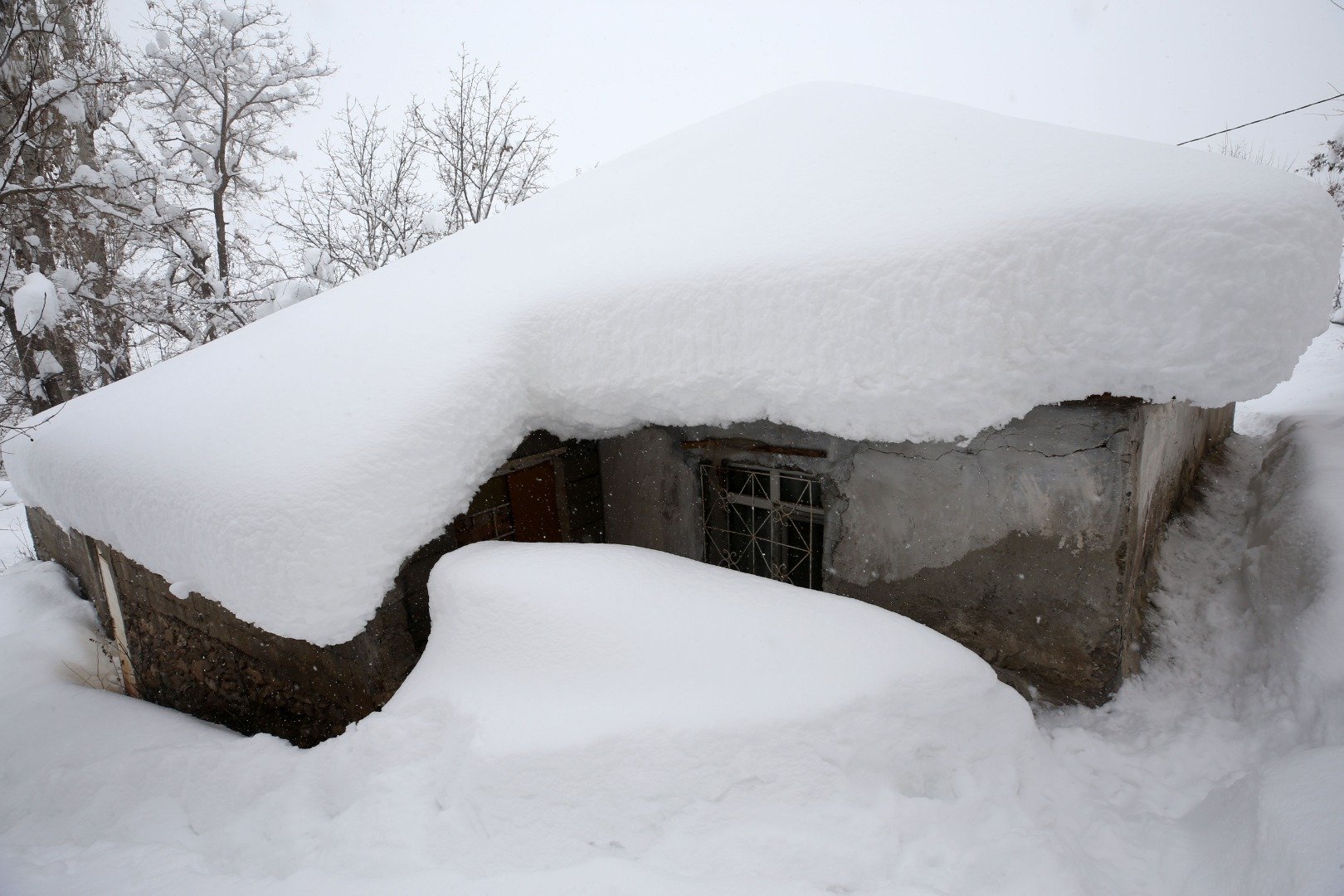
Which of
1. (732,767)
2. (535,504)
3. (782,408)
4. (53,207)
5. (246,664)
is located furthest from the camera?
(53,207)

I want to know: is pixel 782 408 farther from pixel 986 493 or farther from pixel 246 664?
pixel 246 664

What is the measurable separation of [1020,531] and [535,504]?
3.15 m

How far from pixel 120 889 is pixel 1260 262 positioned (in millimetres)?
5023

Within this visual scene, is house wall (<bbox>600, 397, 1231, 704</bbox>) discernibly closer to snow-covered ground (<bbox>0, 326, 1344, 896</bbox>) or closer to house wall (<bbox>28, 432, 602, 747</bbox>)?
snow-covered ground (<bbox>0, 326, 1344, 896</bbox>)

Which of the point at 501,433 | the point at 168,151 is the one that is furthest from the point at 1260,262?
the point at 168,151

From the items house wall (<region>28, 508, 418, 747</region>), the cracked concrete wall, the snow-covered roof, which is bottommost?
house wall (<region>28, 508, 418, 747</region>)

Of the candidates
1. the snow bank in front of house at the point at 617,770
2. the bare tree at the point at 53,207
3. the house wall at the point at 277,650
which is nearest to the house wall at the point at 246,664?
the house wall at the point at 277,650

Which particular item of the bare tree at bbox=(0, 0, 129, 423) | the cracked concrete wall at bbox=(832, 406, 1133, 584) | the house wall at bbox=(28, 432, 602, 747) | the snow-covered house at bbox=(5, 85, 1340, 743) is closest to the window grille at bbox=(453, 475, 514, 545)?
the snow-covered house at bbox=(5, 85, 1340, 743)

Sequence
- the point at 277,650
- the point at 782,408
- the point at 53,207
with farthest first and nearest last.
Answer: the point at 53,207 → the point at 277,650 → the point at 782,408

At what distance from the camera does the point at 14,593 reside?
240 inches

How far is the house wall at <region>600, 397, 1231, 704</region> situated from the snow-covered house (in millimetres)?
15

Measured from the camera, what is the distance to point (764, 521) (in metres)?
4.12

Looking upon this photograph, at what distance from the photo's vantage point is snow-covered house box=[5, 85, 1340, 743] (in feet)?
7.58

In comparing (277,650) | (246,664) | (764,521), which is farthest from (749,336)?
(246,664)
